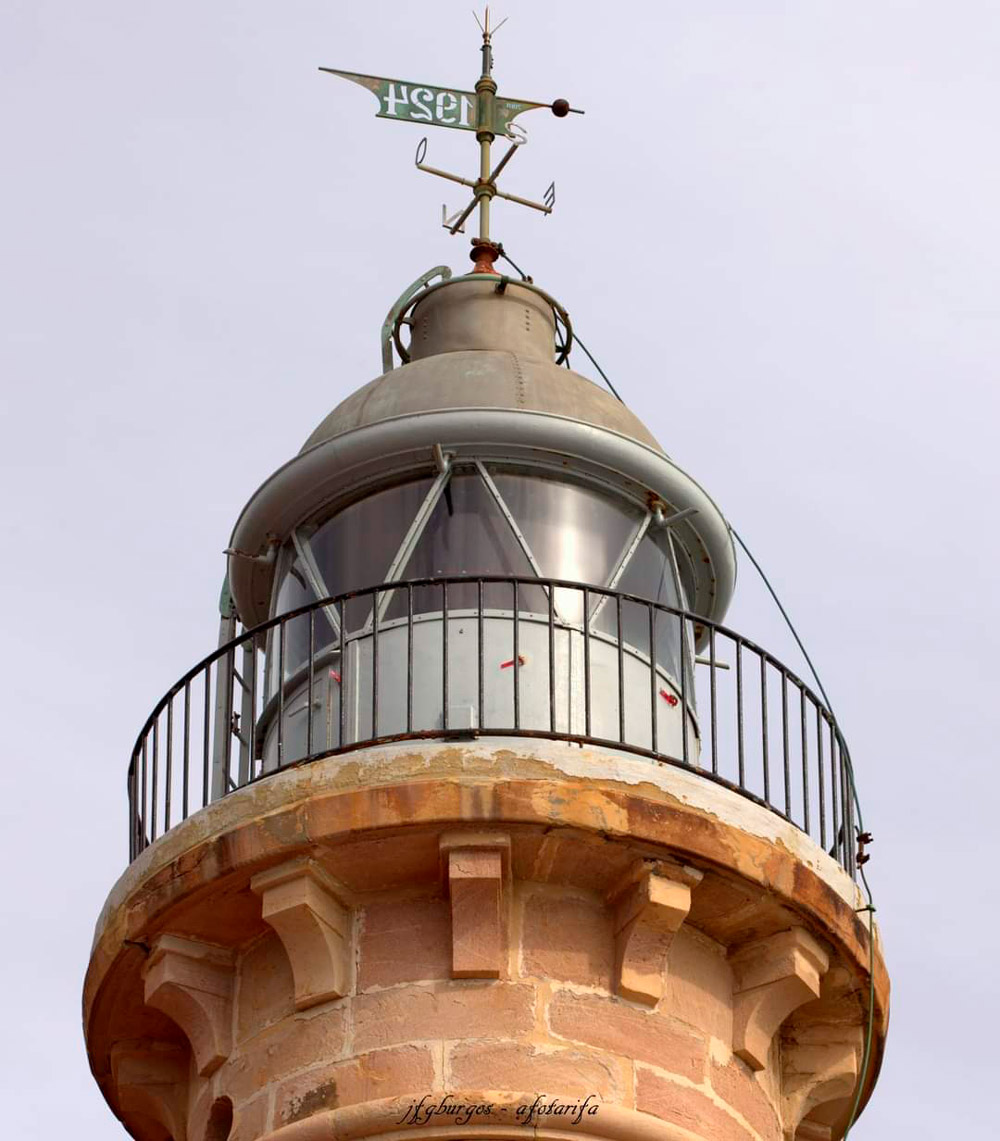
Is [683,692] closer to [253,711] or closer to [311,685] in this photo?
[311,685]

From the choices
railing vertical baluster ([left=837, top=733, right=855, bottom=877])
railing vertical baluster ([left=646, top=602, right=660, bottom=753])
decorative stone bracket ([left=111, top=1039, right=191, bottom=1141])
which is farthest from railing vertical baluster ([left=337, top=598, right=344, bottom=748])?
railing vertical baluster ([left=837, top=733, right=855, bottom=877])

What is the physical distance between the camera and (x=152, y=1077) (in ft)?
45.7

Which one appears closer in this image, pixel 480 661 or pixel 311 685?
pixel 480 661

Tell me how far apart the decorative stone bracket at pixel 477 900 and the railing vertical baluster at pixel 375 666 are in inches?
24.4

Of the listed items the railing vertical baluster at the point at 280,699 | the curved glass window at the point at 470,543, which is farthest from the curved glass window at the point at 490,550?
the railing vertical baluster at the point at 280,699

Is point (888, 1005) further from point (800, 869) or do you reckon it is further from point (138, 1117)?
point (138, 1117)

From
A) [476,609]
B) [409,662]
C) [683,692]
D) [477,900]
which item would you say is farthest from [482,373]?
[477,900]

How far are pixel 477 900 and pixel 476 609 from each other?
150 centimetres

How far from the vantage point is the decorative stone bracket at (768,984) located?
525 inches

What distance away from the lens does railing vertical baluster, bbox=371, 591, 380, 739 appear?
13180mm

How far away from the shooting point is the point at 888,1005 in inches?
547

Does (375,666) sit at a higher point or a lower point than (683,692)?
lower

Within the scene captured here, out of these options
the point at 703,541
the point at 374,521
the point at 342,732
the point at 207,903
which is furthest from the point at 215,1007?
the point at 703,541

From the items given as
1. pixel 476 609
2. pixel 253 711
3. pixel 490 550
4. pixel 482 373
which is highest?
pixel 482 373
